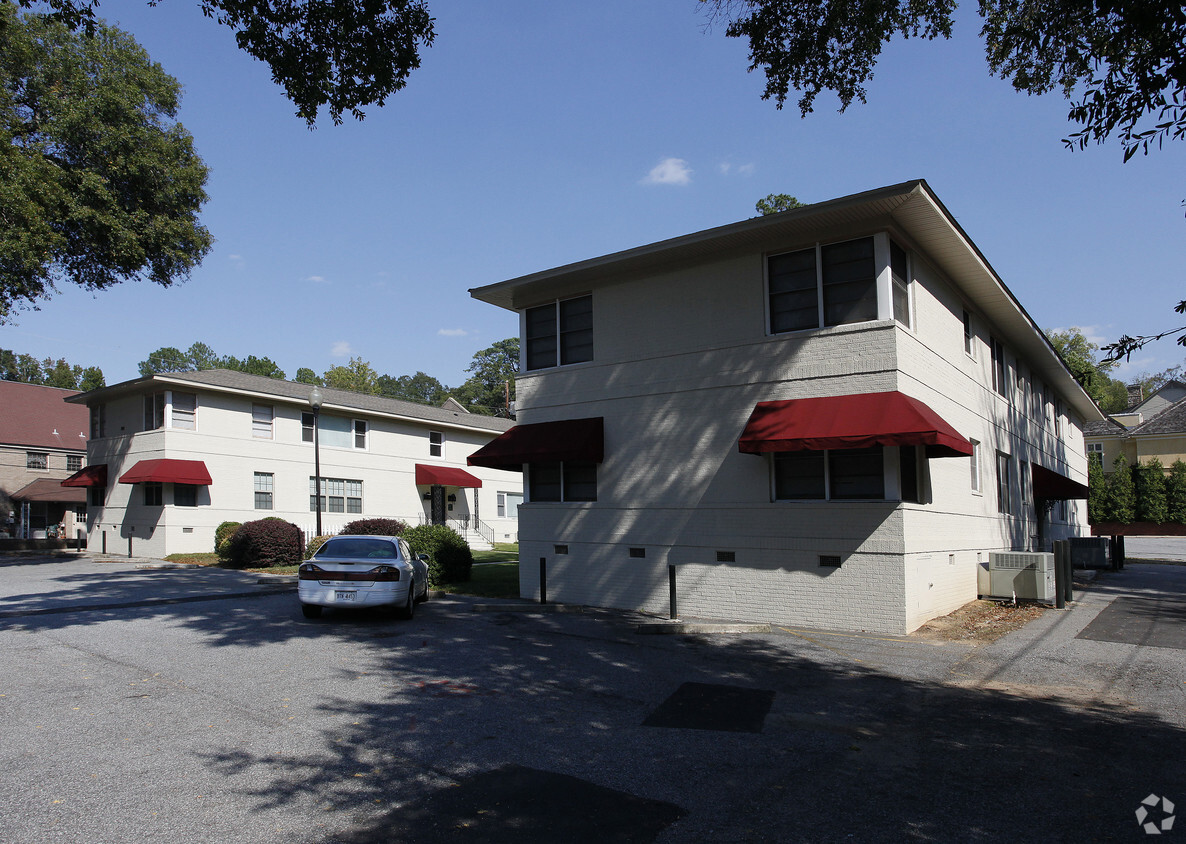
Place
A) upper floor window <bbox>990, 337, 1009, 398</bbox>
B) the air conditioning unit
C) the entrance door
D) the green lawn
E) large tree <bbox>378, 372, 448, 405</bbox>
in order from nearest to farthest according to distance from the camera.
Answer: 1. the air conditioning unit
2. the green lawn
3. upper floor window <bbox>990, 337, 1009, 398</bbox>
4. the entrance door
5. large tree <bbox>378, 372, 448, 405</bbox>

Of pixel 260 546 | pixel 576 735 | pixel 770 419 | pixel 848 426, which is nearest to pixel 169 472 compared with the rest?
pixel 260 546

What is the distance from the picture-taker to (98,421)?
106ft

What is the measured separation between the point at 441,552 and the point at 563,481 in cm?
457

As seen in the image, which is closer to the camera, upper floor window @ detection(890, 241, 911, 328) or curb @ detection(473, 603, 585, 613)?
upper floor window @ detection(890, 241, 911, 328)

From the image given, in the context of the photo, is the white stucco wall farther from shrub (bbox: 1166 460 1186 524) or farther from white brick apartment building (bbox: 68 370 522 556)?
shrub (bbox: 1166 460 1186 524)

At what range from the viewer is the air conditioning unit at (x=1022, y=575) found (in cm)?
1466

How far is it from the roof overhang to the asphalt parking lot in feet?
21.9

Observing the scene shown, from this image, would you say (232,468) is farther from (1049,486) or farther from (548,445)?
(1049,486)

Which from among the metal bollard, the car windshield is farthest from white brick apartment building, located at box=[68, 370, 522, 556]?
the metal bollard

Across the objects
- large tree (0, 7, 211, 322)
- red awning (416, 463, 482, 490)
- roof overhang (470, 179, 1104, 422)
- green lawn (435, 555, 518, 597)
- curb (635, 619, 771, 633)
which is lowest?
green lawn (435, 555, 518, 597)

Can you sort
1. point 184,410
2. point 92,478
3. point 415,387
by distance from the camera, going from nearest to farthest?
point 184,410
point 92,478
point 415,387

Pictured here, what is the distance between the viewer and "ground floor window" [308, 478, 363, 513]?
32.7 m

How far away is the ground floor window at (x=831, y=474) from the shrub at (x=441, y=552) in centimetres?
903

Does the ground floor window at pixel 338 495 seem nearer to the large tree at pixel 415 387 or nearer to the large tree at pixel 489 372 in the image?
the large tree at pixel 489 372
